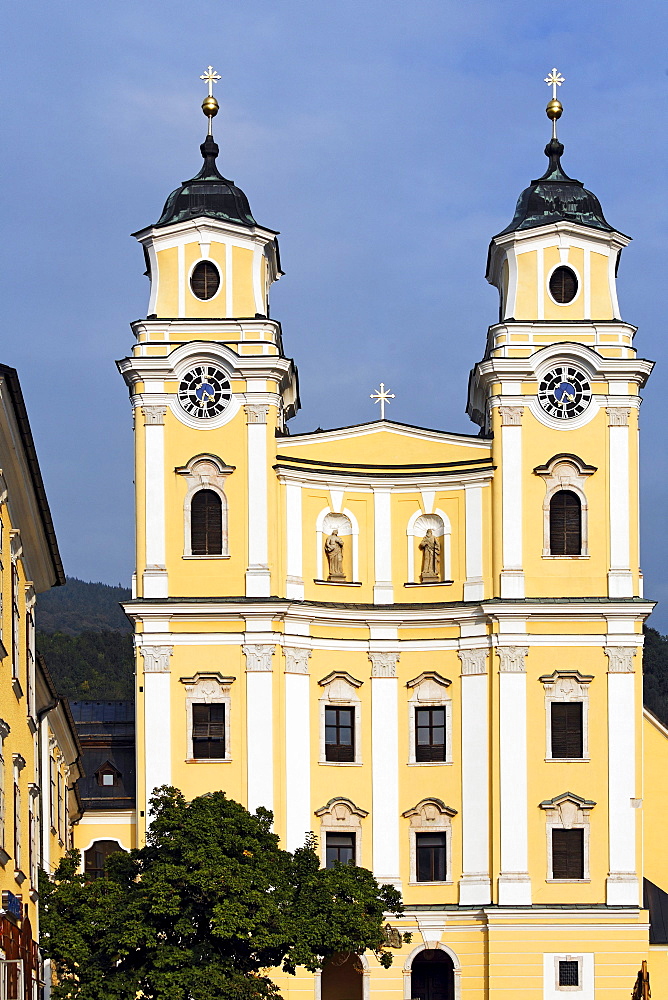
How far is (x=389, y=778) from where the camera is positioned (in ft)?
182

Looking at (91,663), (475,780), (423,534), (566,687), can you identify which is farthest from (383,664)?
(91,663)

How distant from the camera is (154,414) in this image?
55.5 metres

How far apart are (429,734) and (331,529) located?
5866 mm

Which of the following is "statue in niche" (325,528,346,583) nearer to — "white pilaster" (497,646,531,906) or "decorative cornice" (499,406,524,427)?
"white pilaster" (497,646,531,906)

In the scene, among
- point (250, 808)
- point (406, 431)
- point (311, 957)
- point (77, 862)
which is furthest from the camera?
point (406, 431)

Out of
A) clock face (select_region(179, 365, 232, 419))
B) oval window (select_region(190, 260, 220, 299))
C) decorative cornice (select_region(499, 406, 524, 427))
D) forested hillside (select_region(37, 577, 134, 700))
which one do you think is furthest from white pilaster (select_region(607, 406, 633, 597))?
forested hillside (select_region(37, 577, 134, 700))

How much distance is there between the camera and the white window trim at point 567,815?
→ 178 ft

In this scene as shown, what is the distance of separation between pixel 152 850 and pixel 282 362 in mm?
16235

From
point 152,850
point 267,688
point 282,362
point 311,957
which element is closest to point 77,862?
point 152,850

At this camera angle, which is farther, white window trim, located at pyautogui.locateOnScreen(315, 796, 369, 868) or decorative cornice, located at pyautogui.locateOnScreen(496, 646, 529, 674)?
decorative cornice, located at pyautogui.locateOnScreen(496, 646, 529, 674)

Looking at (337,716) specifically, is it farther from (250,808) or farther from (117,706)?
(117,706)

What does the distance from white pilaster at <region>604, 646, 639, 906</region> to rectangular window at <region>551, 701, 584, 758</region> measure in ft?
2.54

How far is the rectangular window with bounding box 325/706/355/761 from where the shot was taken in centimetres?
5538

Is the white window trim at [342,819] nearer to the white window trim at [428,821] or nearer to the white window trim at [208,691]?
the white window trim at [428,821]
